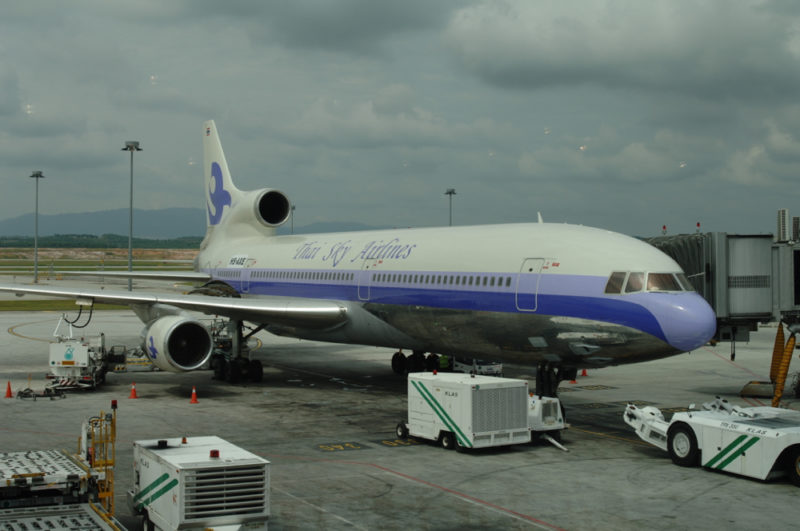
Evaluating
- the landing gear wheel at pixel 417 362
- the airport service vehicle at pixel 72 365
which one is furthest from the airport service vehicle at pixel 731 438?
the airport service vehicle at pixel 72 365

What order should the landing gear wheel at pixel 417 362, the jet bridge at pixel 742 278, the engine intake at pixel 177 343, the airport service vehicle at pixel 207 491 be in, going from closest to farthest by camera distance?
1. the airport service vehicle at pixel 207 491
2. the jet bridge at pixel 742 278
3. the engine intake at pixel 177 343
4. the landing gear wheel at pixel 417 362

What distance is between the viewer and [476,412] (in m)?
15.6

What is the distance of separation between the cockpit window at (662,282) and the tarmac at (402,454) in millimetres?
3357

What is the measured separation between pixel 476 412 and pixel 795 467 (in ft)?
18.7

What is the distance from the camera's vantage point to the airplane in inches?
633

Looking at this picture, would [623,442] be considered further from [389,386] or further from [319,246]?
[319,246]

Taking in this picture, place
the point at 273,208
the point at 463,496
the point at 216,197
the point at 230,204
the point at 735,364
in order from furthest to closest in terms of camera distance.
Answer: the point at 216,197, the point at 230,204, the point at 273,208, the point at 735,364, the point at 463,496

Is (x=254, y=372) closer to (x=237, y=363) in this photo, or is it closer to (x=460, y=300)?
(x=237, y=363)

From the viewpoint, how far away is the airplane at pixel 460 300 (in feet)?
52.7

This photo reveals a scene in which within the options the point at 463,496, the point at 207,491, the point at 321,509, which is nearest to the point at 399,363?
the point at 463,496

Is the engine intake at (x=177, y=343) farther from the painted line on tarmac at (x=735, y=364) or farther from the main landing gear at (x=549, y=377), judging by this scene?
the painted line on tarmac at (x=735, y=364)

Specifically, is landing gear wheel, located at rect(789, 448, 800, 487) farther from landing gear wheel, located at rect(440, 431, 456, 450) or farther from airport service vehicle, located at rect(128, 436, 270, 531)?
airport service vehicle, located at rect(128, 436, 270, 531)

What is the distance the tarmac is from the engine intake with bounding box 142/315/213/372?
113 cm

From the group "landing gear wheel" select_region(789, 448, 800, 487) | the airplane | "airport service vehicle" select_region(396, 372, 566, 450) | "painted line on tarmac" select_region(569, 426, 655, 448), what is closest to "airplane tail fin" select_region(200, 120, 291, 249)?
the airplane
